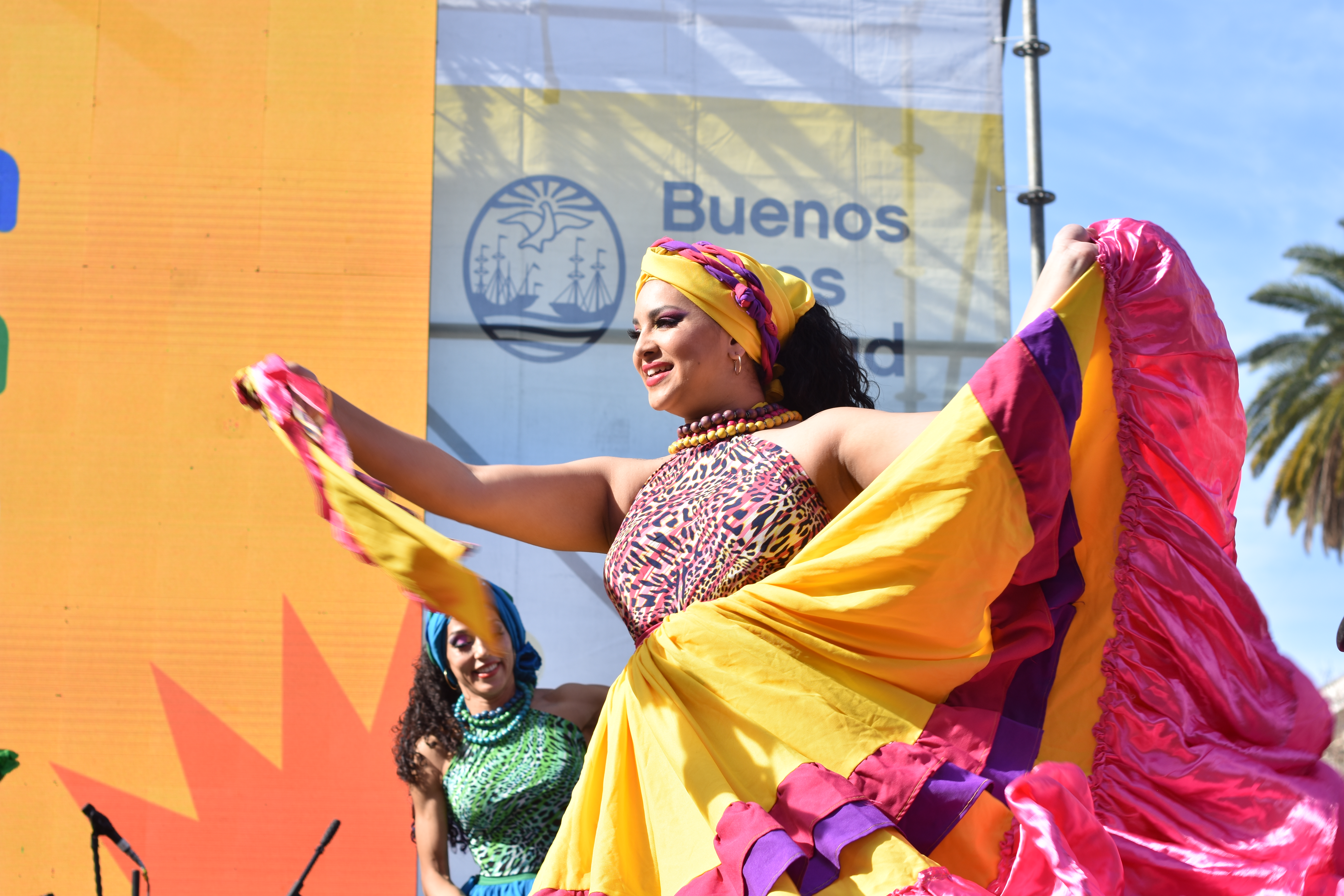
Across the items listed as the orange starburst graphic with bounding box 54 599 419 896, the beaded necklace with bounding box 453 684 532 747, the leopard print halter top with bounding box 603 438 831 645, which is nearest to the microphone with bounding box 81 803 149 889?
the orange starburst graphic with bounding box 54 599 419 896

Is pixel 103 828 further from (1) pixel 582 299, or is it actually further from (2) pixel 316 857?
(1) pixel 582 299

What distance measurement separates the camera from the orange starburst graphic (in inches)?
145

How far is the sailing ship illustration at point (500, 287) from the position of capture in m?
4.19

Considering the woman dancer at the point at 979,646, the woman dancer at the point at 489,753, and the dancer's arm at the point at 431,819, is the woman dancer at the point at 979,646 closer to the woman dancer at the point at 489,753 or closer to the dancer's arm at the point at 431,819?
the woman dancer at the point at 489,753

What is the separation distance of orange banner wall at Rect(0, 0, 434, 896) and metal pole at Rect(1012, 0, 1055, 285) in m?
2.31

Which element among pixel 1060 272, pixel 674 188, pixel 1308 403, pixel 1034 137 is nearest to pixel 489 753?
pixel 674 188

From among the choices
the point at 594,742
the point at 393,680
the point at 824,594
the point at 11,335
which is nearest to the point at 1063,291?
the point at 824,594

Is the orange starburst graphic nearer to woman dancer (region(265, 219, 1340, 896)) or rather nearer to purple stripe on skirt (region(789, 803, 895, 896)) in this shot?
woman dancer (region(265, 219, 1340, 896))

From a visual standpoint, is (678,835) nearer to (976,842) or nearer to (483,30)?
(976,842)

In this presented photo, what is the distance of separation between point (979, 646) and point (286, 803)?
2926 mm

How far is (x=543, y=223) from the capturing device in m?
4.24

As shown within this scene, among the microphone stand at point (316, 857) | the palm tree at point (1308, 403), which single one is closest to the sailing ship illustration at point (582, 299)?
the microphone stand at point (316, 857)

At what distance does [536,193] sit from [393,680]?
1.85 m

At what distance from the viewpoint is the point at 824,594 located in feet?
4.95
